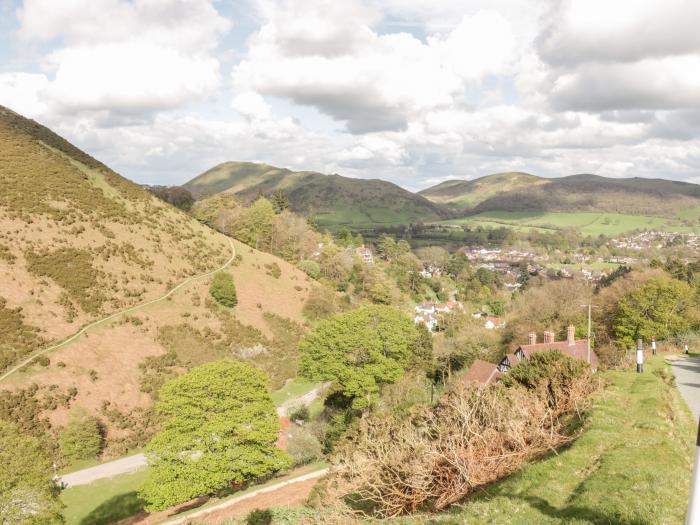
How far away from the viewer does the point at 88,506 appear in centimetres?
A: 2662

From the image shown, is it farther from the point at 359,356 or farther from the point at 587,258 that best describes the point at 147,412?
the point at 587,258

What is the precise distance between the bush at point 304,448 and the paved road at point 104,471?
10982 millimetres

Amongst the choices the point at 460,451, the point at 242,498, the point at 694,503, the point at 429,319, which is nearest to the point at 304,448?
the point at 242,498

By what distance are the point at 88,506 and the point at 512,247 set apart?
19316 centimetres

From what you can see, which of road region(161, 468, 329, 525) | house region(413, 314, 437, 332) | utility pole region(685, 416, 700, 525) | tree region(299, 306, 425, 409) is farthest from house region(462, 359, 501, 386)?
house region(413, 314, 437, 332)

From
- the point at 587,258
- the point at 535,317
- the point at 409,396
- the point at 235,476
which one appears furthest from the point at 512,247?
the point at 235,476

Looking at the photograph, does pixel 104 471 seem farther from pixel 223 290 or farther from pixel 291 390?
pixel 223 290

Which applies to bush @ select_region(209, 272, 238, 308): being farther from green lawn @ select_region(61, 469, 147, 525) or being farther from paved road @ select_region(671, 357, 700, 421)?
paved road @ select_region(671, 357, 700, 421)

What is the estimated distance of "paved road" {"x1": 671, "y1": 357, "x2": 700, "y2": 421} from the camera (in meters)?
13.2

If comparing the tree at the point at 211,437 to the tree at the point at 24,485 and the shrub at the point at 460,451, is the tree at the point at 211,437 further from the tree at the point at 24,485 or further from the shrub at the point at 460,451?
the shrub at the point at 460,451

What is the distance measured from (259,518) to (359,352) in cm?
2376

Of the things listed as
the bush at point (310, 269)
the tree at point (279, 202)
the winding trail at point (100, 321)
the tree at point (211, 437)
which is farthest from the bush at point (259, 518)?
the tree at point (279, 202)

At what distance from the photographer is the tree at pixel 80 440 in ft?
105

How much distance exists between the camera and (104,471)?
3152cm
